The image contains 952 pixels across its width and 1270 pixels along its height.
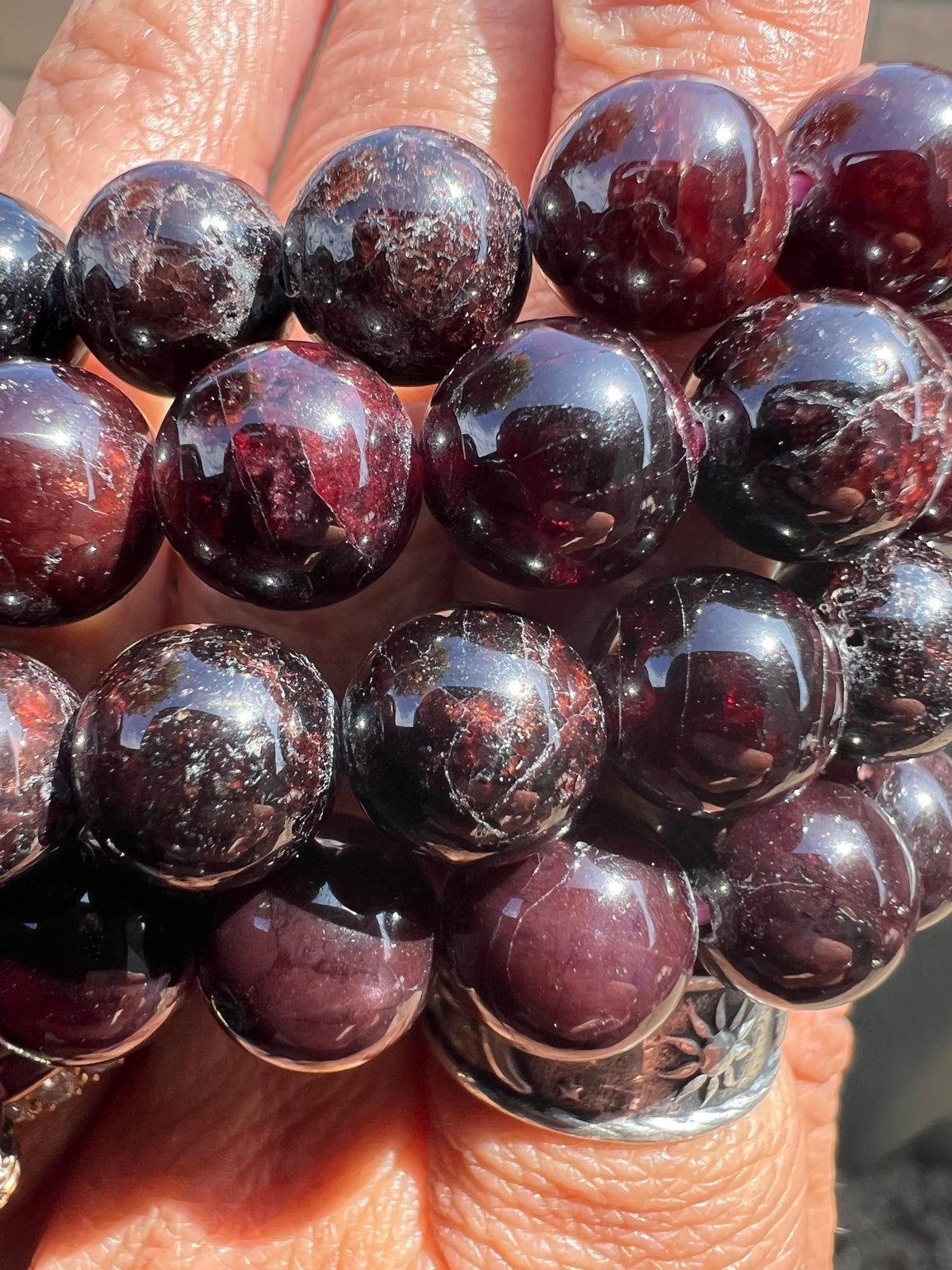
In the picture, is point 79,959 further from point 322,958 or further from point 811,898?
point 811,898

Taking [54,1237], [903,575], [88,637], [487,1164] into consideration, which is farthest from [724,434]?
[54,1237]

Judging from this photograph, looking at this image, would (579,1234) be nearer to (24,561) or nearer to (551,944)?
(551,944)

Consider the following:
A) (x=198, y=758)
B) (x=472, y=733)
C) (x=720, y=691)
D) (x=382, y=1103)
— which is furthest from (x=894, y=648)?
(x=382, y=1103)

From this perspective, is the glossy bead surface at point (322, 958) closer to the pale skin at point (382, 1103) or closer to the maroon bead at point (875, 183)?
the pale skin at point (382, 1103)

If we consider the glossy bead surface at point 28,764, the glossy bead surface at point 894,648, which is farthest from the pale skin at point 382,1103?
the glossy bead surface at point 894,648

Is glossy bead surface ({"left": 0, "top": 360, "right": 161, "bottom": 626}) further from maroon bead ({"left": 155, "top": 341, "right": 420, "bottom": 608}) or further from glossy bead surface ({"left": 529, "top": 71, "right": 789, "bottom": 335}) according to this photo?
glossy bead surface ({"left": 529, "top": 71, "right": 789, "bottom": 335})
